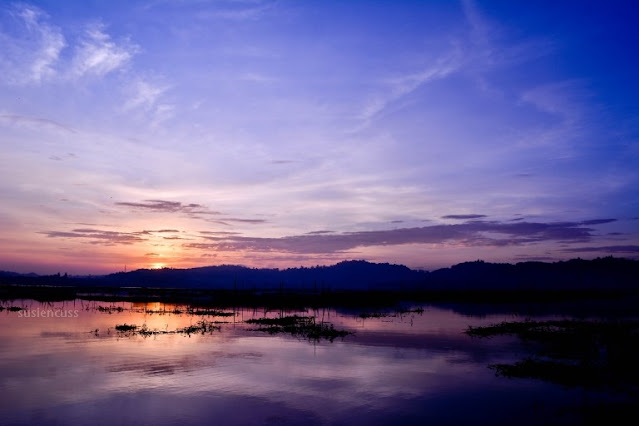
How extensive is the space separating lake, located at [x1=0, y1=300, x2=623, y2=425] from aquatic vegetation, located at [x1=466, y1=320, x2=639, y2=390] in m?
1.60

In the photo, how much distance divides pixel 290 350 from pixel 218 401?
14334mm

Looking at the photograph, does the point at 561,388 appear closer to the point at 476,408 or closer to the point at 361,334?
the point at 476,408

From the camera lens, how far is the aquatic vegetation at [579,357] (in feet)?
84.0

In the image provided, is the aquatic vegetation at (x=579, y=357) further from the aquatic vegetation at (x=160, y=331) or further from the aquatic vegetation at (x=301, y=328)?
the aquatic vegetation at (x=160, y=331)

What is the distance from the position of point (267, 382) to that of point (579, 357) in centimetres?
2274

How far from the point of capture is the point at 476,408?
66.6ft

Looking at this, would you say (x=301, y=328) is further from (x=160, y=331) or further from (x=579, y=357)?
(x=579, y=357)

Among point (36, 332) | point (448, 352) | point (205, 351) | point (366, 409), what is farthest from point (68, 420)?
point (36, 332)

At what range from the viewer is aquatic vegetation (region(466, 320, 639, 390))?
25594 millimetres

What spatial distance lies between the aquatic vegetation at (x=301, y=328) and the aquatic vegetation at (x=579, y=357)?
573 inches

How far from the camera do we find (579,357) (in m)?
31.5

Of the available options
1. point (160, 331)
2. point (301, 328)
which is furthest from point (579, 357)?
point (160, 331)

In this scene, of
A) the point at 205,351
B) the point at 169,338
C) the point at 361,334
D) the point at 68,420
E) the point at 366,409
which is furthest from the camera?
the point at 361,334

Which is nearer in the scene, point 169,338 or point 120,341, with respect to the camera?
point 120,341
